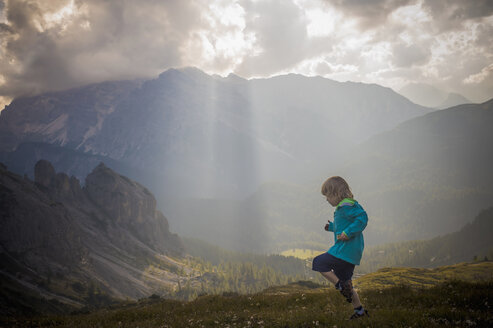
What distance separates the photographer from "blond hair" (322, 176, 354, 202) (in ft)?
32.2

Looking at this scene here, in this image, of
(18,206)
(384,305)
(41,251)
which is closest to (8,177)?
(18,206)

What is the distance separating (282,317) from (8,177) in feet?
648

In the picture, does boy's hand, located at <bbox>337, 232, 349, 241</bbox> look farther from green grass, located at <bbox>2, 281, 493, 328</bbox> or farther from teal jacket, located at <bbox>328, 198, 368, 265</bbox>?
green grass, located at <bbox>2, 281, 493, 328</bbox>

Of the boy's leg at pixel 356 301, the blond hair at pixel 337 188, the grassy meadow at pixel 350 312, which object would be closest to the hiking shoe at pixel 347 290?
the boy's leg at pixel 356 301

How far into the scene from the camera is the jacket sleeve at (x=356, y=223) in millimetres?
9019

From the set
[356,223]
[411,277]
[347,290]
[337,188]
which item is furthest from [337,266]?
[411,277]

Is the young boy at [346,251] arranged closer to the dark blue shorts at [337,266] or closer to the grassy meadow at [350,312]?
the dark blue shorts at [337,266]

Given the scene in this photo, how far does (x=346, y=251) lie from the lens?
30.5ft

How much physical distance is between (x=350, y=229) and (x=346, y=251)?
839 mm

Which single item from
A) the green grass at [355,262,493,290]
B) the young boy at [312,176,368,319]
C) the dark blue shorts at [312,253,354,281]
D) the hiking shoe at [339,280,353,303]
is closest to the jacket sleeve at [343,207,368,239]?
the young boy at [312,176,368,319]

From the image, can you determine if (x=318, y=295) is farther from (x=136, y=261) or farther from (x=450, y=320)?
(x=136, y=261)

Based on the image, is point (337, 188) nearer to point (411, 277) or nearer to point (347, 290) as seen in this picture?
point (347, 290)

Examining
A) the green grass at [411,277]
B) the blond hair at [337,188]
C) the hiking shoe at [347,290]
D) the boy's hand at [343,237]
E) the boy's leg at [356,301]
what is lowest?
the green grass at [411,277]

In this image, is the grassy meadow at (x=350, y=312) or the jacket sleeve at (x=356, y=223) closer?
the grassy meadow at (x=350, y=312)
